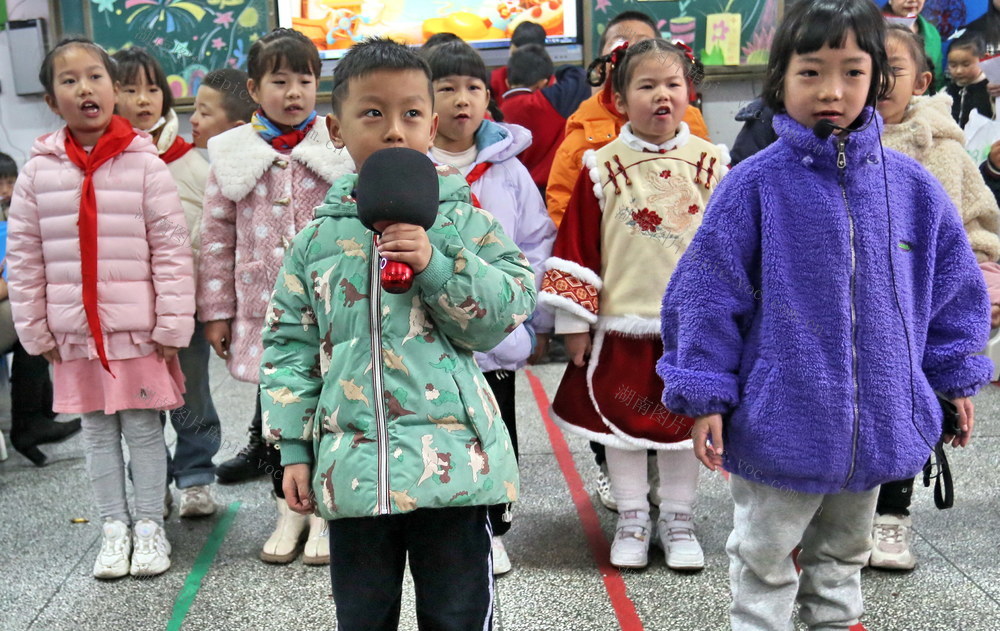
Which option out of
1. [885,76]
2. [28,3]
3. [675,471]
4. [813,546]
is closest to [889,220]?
[885,76]

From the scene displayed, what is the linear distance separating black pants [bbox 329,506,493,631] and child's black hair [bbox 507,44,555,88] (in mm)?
3399

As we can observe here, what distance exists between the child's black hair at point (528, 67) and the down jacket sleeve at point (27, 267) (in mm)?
2633

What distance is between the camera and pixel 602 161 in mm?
2508

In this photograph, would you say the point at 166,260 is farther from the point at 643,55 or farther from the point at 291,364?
the point at 643,55

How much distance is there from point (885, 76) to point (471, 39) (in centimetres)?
452

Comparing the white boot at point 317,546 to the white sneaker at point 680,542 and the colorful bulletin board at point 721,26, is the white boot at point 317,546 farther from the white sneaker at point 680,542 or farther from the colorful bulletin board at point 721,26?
the colorful bulletin board at point 721,26

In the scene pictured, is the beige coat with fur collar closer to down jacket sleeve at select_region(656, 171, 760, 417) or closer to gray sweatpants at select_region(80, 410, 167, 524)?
down jacket sleeve at select_region(656, 171, 760, 417)

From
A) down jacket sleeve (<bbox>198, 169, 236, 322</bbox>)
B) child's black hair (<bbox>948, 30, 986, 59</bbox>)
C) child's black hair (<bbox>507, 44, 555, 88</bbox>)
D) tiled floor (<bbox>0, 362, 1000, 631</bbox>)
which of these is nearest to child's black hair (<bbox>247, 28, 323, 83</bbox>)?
down jacket sleeve (<bbox>198, 169, 236, 322</bbox>)

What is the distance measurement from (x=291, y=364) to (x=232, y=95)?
6.59 ft

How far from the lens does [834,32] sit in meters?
1.62

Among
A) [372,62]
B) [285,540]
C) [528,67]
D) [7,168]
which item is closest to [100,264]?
[285,540]

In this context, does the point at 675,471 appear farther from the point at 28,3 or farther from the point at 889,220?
the point at 28,3

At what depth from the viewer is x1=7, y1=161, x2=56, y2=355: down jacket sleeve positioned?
2.53m

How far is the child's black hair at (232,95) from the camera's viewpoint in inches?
131
